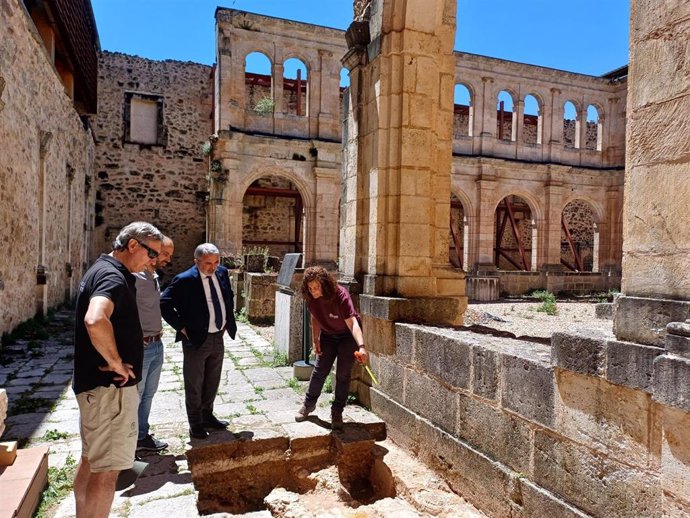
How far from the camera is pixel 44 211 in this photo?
920 cm

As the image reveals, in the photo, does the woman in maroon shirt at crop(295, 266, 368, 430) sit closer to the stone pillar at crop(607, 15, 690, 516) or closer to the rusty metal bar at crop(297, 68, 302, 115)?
the stone pillar at crop(607, 15, 690, 516)

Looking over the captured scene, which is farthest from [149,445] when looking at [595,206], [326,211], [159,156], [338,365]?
[595,206]

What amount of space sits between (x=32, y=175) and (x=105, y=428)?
7.95 m

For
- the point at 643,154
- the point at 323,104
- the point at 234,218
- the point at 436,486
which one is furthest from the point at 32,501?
the point at 323,104

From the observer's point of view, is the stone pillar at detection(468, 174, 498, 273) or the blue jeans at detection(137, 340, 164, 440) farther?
the stone pillar at detection(468, 174, 498, 273)

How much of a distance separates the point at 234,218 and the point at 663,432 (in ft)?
43.3

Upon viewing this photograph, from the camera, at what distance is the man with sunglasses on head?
3.46 metres

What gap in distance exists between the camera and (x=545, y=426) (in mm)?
2490

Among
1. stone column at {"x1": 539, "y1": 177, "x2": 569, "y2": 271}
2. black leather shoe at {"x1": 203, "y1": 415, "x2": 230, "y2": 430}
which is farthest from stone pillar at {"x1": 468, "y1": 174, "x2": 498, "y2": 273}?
black leather shoe at {"x1": 203, "y1": 415, "x2": 230, "y2": 430}

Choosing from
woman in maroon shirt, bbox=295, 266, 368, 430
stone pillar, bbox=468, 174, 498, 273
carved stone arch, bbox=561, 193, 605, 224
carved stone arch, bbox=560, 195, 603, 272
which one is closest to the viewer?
woman in maroon shirt, bbox=295, 266, 368, 430

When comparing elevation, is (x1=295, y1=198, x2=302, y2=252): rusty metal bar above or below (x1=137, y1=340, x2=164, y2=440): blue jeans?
above

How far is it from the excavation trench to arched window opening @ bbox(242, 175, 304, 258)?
14.5m

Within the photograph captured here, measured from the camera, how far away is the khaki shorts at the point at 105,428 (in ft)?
7.72

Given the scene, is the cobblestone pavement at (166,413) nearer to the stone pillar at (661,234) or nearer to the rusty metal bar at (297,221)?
the stone pillar at (661,234)
